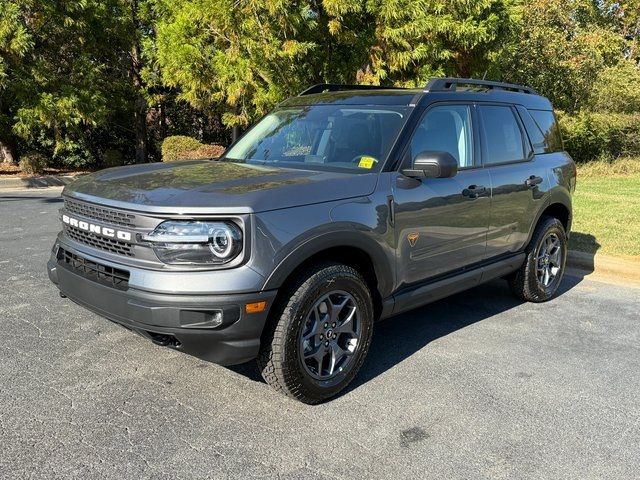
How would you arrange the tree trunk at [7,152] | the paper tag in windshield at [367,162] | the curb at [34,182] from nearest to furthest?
the paper tag in windshield at [367,162]
the curb at [34,182]
the tree trunk at [7,152]

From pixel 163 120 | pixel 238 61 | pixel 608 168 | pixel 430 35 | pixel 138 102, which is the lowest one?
pixel 608 168

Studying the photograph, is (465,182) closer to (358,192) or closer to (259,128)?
(358,192)

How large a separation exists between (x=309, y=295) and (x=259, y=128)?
204cm

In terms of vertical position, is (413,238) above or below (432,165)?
below

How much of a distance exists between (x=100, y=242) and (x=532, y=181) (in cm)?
352

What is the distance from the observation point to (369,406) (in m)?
3.40

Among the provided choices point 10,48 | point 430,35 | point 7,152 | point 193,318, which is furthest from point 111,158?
point 193,318

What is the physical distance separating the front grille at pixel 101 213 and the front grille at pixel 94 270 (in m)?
0.25

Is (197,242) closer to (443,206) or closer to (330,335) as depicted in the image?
(330,335)

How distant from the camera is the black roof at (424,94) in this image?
4.12 meters

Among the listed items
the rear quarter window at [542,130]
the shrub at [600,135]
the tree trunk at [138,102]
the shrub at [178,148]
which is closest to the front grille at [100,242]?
the rear quarter window at [542,130]

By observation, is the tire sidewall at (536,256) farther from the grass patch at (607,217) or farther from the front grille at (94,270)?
the front grille at (94,270)

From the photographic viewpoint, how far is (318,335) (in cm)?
340

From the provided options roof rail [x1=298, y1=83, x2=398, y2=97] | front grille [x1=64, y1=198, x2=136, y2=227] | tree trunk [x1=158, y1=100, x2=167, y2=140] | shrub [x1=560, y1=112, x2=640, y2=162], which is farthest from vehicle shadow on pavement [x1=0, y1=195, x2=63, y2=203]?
shrub [x1=560, y1=112, x2=640, y2=162]
